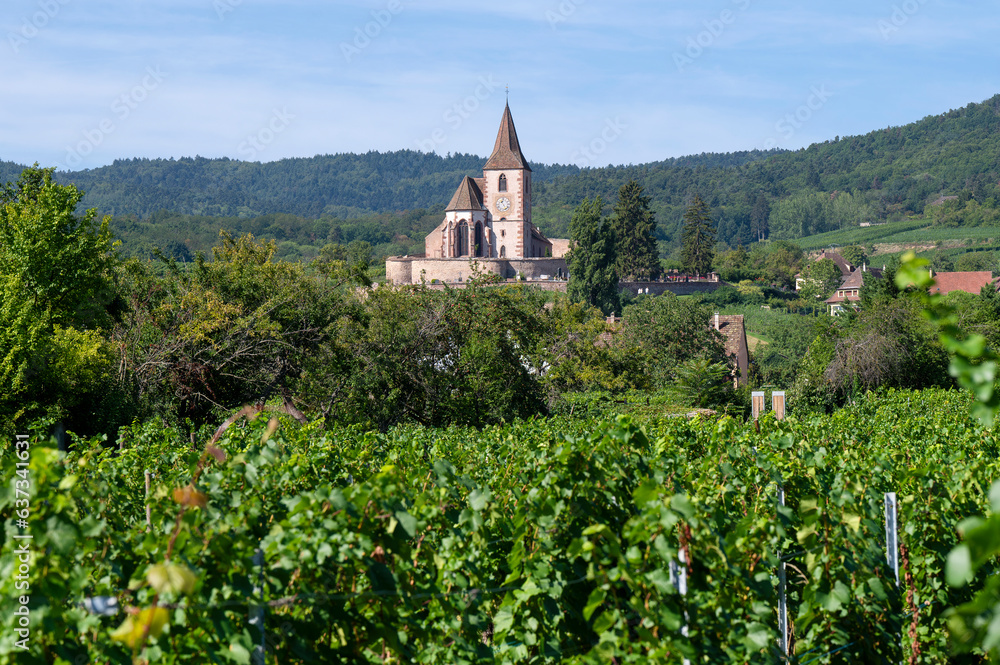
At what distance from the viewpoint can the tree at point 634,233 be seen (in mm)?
74875

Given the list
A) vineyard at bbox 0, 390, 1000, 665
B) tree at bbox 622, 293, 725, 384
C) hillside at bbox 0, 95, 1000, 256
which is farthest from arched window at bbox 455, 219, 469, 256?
vineyard at bbox 0, 390, 1000, 665

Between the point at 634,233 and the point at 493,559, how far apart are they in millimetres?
73051

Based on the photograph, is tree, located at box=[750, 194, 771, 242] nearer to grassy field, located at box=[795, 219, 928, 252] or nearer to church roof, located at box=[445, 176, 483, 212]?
grassy field, located at box=[795, 219, 928, 252]

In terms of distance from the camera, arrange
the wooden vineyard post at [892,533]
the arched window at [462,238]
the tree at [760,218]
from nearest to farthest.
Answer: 1. the wooden vineyard post at [892,533]
2. the arched window at [462,238]
3. the tree at [760,218]

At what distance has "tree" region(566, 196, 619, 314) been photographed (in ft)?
200

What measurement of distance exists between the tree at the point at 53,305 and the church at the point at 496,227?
55.7 metres

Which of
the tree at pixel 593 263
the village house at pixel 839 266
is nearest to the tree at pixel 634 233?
the tree at pixel 593 263

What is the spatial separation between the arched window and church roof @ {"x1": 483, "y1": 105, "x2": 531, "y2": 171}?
551 cm

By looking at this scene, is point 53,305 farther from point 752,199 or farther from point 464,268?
point 752,199

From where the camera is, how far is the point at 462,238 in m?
78.6

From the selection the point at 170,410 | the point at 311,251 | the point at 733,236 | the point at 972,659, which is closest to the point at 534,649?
the point at 972,659

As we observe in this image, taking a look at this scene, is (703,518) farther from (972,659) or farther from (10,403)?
(10,403)
